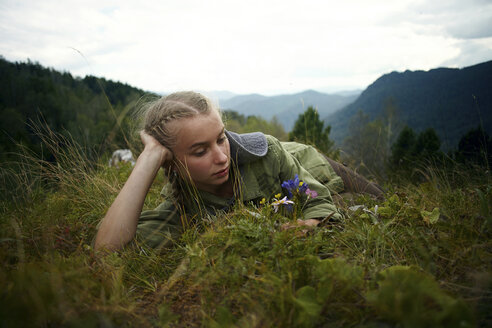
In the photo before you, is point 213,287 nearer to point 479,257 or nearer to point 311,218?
point 311,218

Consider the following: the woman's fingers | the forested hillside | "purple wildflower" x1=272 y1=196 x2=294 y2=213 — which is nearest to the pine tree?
"purple wildflower" x1=272 y1=196 x2=294 y2=213

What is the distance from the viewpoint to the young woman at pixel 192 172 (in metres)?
2.10

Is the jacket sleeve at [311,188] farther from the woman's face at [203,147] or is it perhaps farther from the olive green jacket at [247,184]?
the woman's face at [203,147]

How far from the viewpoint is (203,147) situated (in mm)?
2182

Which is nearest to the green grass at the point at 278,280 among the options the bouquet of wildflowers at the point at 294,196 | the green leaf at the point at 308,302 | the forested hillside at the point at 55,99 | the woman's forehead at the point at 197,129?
the green leaf at the point at 308,302

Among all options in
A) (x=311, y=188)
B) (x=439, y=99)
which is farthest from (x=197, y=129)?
(x=439, y=99)

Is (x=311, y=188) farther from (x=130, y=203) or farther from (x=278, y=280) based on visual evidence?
(x=130, y=203)

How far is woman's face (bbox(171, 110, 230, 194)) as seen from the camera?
2148mm

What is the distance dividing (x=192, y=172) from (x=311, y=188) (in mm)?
998

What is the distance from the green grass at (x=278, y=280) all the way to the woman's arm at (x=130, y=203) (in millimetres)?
125

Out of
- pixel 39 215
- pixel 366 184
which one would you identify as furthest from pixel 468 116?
pixel 39 215

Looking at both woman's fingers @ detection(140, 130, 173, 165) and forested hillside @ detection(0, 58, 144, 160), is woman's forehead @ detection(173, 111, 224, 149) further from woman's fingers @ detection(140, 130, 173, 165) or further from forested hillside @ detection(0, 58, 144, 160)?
forested hillside @ detection(0, 58, 144, 160)

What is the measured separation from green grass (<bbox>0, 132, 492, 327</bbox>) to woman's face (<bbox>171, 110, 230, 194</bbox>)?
1.53 ft

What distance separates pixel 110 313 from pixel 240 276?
1.82 feet
